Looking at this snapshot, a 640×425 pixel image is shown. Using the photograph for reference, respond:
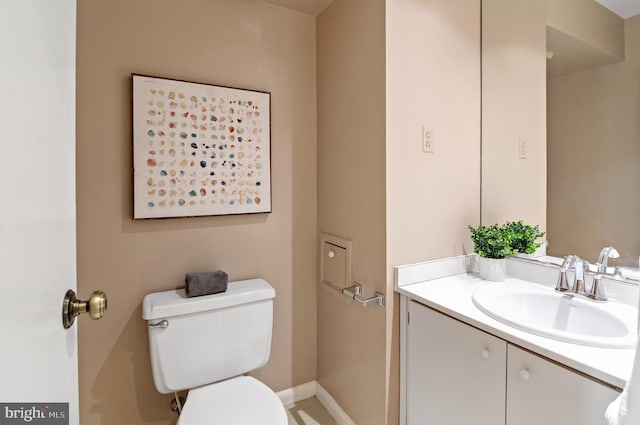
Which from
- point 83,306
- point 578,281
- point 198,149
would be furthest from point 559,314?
point 198,149

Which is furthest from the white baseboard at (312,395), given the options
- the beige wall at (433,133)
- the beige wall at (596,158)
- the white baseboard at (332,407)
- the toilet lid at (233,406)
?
the beige wall at (596,158)

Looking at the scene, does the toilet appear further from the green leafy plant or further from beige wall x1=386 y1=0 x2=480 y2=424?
the green leafy plant

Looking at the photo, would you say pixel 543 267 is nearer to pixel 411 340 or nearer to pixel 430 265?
pixel 430 265

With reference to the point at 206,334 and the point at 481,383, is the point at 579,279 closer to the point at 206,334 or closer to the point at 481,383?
the point at 481,383

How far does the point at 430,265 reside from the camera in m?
1.49

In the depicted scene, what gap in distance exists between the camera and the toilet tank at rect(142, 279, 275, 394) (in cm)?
135

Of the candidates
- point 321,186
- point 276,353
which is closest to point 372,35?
point 321,186

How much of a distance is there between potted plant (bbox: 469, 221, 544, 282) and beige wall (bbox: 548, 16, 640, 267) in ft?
0.28

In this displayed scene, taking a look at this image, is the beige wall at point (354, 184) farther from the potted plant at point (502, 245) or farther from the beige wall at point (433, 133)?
the potted plant at point (502, 245)

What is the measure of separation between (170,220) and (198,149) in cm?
37

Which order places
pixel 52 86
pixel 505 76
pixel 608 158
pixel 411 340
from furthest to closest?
1. pixel 505 76
2. pixel 411 340
3. pixel 608 158
4. pixel 52 86

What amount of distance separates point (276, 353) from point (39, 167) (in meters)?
1.62

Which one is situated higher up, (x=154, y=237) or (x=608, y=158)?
(x=608, y=158)

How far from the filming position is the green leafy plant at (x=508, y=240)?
146cm
